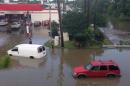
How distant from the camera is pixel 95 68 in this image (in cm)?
2575

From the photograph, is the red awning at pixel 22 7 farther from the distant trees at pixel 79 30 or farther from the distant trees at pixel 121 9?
the distant trees at pixel 121 9

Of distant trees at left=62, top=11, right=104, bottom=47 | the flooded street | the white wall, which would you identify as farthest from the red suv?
the white wall

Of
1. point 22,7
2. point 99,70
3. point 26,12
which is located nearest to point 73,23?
point 22,7

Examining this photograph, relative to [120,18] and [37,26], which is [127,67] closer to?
[37,26]

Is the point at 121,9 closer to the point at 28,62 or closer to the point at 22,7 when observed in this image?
the point at 22,7

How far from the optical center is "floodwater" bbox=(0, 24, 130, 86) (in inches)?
987

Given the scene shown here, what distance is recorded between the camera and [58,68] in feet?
95.6

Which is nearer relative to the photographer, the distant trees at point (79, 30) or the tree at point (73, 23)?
the distant trees at point (79, 30)

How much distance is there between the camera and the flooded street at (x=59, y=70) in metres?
25.1

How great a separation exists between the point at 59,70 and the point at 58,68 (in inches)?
27.7

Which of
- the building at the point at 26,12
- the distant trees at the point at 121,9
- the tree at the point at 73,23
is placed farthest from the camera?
Answer: the distant trees at the point at 121,9

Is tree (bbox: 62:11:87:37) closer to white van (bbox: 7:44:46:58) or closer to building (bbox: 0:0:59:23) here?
white van (bbox: 7:44:46:58)

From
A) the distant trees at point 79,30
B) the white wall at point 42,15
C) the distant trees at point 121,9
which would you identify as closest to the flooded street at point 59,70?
the distant trees at point 79,30

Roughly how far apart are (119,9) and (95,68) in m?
47.9
